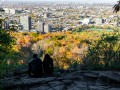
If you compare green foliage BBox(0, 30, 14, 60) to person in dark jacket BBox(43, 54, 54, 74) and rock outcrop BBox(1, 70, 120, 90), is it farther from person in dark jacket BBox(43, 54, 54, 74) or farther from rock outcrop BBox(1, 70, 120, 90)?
person in dark jacket BBox(43, 54, 54, 74)

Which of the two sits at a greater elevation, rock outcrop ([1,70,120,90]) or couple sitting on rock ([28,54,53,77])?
couple sitting on rock ([28,54,53,77])

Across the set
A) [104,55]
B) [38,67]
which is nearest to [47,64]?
[38,67]

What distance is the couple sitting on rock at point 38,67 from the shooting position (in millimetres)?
11242

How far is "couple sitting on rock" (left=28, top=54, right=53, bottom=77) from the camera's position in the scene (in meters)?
11.2

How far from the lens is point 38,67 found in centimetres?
1126

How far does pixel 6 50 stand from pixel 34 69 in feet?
4.18

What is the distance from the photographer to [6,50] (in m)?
10.4

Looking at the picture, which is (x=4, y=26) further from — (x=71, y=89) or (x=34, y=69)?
(x=71, y=89)

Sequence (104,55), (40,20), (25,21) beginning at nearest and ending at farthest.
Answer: (104,55)
(25,21)
(40,20)

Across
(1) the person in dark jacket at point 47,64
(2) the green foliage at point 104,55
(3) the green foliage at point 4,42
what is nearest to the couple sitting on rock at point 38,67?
(1) the person in dark jacket at point 47,64

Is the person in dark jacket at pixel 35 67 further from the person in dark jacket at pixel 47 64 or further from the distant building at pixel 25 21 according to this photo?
the distant building at pixel 25 21

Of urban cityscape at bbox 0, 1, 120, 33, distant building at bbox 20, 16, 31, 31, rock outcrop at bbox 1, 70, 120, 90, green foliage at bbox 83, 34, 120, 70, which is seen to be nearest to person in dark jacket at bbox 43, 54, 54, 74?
rock outcrop at bbox 1, 70, 120, 90

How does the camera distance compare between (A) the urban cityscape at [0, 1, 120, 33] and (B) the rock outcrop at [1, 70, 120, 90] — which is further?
(A) the urban cityscape at [0, 1, 120, 33]

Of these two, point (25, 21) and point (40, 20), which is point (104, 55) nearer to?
point (25, 21)
